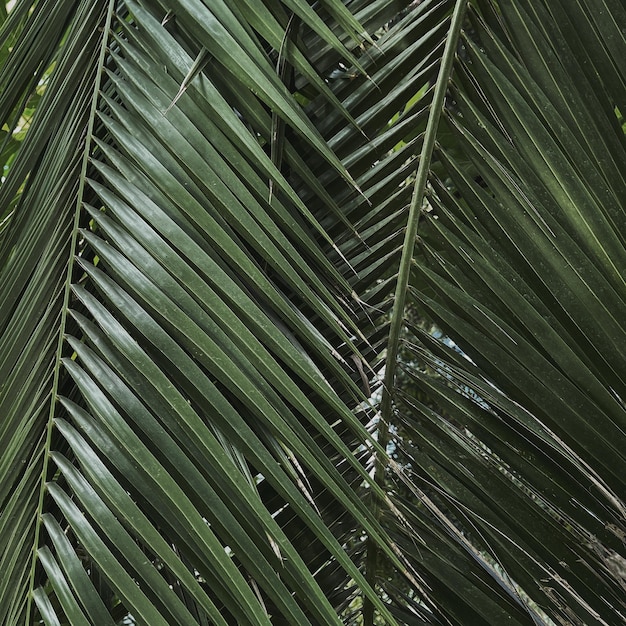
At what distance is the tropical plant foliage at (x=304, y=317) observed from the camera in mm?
510

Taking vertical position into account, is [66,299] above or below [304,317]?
above

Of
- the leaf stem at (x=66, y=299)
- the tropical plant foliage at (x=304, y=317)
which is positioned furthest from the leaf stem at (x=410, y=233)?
the leaf stem at (x=66, y=299)

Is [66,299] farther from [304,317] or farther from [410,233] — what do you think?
[410,233]

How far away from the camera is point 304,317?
604 millimetres

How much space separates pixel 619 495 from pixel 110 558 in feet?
1.21

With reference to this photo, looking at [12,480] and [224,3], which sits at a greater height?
[224,3]

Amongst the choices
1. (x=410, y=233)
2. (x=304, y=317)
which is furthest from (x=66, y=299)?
(x=410, y=233)

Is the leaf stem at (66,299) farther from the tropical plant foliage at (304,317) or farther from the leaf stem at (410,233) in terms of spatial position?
the leaf stem at (410,233)

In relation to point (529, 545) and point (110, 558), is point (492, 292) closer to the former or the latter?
point (529, 545)

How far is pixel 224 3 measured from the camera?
1.91ft

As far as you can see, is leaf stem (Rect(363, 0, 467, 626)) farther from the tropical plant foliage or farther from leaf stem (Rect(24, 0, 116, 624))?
leaf stem (Rect(24, 0, 116, 624))

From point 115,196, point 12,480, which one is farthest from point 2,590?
point 115,196

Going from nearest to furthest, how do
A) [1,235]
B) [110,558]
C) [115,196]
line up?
[110,558]
[115,196]
[1,235]

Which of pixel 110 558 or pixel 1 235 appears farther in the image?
pixel 1 235
